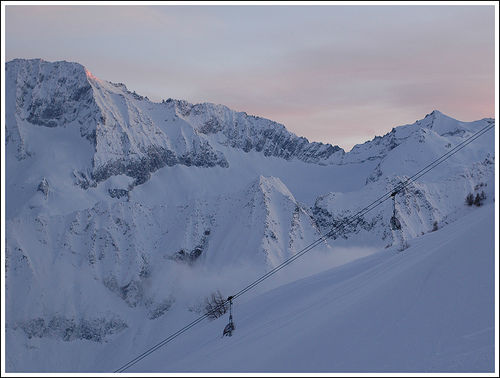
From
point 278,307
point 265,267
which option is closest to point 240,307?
point 278,307

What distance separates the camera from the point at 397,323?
41.4 feet

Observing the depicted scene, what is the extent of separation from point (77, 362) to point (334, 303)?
197 meters

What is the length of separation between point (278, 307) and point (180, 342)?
5.87m

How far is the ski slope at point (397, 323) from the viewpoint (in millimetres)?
11164

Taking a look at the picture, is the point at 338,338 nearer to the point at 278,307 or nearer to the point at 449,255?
the point at 449,255

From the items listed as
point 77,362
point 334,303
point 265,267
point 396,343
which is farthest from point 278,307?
point 77,362

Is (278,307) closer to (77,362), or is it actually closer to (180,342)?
(180,342)

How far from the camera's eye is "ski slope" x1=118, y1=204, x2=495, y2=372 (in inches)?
440

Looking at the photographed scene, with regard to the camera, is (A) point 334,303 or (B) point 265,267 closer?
(A) point 334,303

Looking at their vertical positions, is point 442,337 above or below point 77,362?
above

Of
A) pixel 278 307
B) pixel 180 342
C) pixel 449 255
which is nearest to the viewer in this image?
pixel 449 255

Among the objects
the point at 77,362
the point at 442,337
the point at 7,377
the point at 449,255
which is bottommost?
the point at 77,362

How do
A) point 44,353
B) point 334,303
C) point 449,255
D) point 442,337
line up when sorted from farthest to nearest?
1. point 44,353
2. point 334,303
3. point 449,255
4. point 442,337

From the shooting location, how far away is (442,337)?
1143 cm
